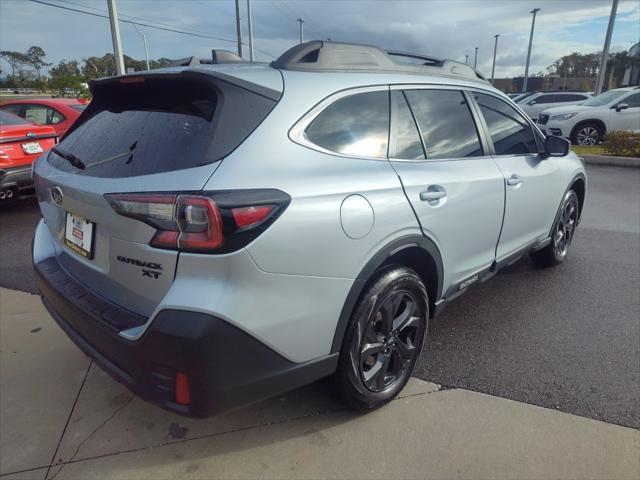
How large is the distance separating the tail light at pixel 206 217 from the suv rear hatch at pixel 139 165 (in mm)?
25

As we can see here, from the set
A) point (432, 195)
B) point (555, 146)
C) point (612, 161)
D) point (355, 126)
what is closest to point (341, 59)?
point (355, 126)

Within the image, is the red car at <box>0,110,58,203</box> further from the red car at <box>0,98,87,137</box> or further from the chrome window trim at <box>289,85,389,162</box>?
the chrome window trim at <box>289,85,389,162</box>

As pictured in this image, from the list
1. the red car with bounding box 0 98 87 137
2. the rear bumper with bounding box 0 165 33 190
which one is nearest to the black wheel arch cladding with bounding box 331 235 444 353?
the rear bumper with bounding box 0 165 33 190

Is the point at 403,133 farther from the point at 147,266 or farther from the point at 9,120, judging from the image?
the point at 9,120

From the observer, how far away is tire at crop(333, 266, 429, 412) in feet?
7.18

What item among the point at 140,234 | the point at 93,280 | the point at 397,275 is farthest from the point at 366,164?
the point at 93,280

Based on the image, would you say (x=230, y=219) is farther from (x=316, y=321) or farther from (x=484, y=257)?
(x=484, y=257)

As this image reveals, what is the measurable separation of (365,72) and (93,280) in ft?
5.53

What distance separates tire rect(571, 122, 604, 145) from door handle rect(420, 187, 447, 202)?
12.4 m

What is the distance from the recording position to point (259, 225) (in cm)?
170

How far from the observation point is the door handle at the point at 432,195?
240cm

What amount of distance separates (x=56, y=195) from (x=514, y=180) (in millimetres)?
2827

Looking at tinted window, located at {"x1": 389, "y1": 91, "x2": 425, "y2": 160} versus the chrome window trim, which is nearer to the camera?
the chrome window trim

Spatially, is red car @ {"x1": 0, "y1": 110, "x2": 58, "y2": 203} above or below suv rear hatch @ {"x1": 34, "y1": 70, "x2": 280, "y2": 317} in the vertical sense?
below
